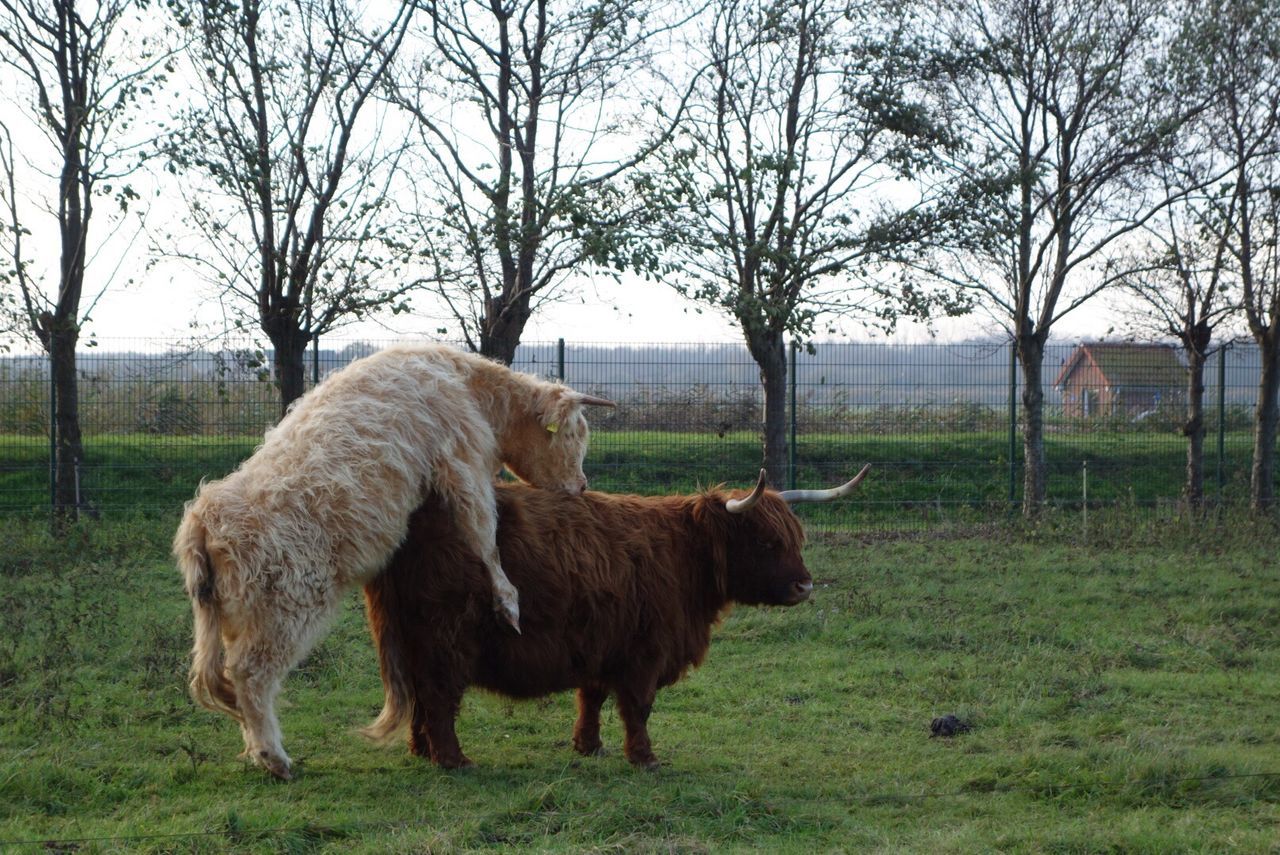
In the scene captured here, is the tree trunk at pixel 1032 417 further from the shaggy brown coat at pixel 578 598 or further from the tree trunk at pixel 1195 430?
the shaggy brown coat at pixel 578 598

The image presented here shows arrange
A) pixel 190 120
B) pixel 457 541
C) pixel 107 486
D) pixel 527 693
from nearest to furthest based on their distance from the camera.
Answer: pixel 457 541 → pixel 527 693 → pixel 190 120 → pixel 107 486

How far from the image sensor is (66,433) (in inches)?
500

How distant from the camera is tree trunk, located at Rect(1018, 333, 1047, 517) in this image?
579 inches

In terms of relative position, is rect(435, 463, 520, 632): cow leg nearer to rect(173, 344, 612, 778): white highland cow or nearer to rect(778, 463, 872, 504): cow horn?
rect(173, 344, 612, 778): white highland cow

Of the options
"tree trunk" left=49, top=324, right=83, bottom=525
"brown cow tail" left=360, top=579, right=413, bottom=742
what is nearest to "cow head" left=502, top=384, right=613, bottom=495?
"brown cow tail" left=360, top=579, right=413, bottom=742

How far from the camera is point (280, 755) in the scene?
17.3 ft

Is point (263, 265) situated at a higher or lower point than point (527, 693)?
higher

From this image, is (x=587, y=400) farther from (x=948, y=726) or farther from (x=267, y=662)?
(x=948, y=726)

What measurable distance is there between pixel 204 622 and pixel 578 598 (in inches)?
69.5

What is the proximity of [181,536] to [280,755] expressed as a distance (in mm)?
1050

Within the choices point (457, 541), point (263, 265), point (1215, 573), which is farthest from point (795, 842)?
point (1215, 573)

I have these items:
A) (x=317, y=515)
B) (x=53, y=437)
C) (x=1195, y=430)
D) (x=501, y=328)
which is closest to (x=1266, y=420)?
(x=1195, y=430)

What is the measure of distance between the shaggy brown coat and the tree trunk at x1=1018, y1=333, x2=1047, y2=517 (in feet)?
29.2

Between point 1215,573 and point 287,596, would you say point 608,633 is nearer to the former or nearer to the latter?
point 287,596
